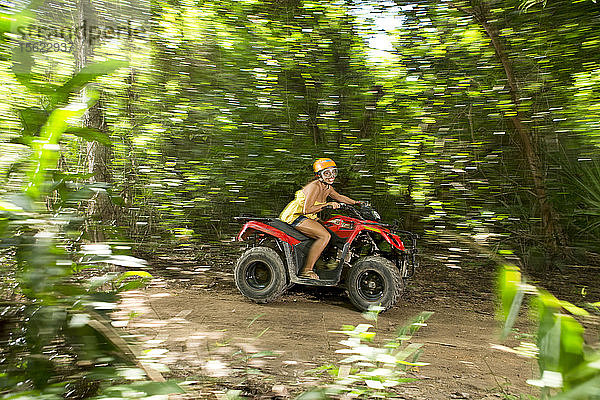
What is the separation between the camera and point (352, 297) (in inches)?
190

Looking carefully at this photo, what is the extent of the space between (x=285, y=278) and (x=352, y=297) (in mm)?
806

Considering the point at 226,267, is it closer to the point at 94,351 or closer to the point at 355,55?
the point at 355,55

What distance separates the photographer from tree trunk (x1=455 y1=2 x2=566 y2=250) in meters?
5.73

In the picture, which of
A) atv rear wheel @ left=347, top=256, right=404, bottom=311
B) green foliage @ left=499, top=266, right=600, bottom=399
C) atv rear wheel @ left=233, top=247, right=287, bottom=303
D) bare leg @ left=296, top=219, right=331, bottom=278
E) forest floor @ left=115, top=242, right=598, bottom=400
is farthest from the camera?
atv rear wheel @ left=233, top=247, right=287, bottom=303

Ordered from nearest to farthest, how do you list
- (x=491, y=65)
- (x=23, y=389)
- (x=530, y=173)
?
(x=23, y=389) < (x=491, y=65) < (x=530, y=173)

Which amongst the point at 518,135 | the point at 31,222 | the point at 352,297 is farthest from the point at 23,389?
the point at 518,135

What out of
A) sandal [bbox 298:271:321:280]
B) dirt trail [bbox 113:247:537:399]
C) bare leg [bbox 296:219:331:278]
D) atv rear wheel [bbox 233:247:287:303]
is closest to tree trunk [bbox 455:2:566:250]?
dirt trail [bbox 113:247:537:399]

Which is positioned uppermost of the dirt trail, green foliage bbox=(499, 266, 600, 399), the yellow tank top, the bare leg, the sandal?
green foliage bbox=(499, 266, 600, 399)

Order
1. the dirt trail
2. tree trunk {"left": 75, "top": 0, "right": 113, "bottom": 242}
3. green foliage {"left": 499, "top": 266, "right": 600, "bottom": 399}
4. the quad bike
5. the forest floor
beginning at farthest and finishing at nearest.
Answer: tree trunk {"left": 75, "top": 0, "right": 113, "bottom": 242} < the quad bike < the dirt trail < the forest floor < green foliage {"left": 499, "top": 266, "right": 600, "bottom": 399}

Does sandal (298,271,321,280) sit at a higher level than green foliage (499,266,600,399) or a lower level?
lower

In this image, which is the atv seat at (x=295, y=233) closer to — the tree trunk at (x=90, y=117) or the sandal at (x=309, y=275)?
the sandal at (x=309, y=275)

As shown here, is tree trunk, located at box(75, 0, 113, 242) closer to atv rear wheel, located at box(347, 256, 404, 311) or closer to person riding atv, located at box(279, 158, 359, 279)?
person riding atv, located at box(279, 158, 359, 279)

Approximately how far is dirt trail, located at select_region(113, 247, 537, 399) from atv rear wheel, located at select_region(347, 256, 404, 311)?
0.66 ft

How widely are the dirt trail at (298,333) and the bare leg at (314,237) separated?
22.3 inches
